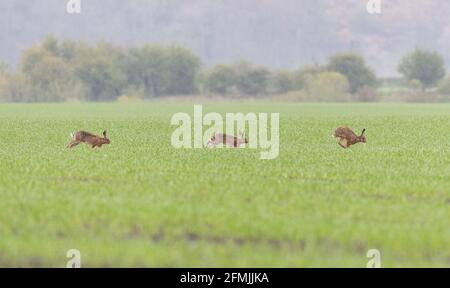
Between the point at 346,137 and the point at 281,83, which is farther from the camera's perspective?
the point at 281,83

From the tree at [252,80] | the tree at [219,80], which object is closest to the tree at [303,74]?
the tree at [252,80]

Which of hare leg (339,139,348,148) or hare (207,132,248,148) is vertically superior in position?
hare (207,132,248,148)

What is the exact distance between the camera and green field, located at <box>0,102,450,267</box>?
840cm

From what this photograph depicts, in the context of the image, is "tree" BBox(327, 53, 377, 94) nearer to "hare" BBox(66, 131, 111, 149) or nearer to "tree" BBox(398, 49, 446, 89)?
"tree" BBox(398, 49, 446, 89)

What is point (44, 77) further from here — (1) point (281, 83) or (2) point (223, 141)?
(2) point (223, 141)

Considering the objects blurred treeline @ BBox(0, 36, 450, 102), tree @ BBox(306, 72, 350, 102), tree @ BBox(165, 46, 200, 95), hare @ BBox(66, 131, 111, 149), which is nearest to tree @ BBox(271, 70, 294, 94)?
blurred treeline @ BBox(0, 36, 450, 102)

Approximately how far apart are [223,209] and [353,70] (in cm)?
13246

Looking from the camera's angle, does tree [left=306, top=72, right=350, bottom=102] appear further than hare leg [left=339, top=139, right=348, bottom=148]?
Yes

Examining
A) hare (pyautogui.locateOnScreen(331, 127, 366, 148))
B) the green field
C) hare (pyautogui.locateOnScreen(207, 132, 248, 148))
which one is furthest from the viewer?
hare (pyautogui.locateOnScreen(331, 127, 366, 148))

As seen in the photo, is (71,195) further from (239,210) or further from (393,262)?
(393,262)

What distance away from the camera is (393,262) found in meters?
8.29

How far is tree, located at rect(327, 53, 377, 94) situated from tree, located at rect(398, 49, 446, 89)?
12.4 metres

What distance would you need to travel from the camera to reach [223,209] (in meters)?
10.5

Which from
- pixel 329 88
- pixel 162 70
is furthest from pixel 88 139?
pixel 162 70
